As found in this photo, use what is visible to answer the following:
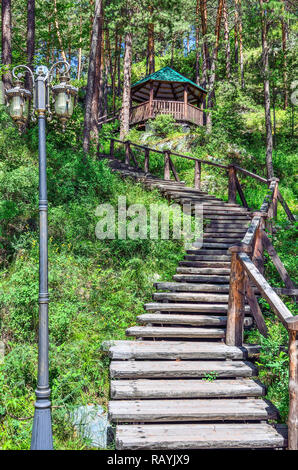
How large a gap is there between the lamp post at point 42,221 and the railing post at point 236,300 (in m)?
2.50

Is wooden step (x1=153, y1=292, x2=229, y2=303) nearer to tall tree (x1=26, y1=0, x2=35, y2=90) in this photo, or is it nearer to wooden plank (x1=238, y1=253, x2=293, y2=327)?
wooden plank (x1=238, y1=253, x2=293, y2=327)

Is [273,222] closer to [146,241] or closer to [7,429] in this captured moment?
[146,241]

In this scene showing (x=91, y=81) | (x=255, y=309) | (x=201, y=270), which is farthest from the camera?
(x=91, y=81)

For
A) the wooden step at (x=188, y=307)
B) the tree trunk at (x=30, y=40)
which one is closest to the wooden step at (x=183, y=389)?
the wooden step at (x=188, y=307)

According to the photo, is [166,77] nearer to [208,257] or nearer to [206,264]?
[208,257]

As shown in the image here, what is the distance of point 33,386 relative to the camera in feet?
16.8

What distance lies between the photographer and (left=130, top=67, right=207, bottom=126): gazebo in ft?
80.3

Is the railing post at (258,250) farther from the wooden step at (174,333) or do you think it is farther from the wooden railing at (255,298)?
the wooden step at (174,333)

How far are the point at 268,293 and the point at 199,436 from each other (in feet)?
5.71

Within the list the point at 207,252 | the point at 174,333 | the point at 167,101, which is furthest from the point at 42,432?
the point at 167,101

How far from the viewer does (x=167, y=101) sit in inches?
982

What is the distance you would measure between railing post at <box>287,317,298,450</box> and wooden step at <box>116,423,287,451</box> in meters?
0.11

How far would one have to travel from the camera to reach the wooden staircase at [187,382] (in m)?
3.82

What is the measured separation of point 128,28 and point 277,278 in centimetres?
1325
